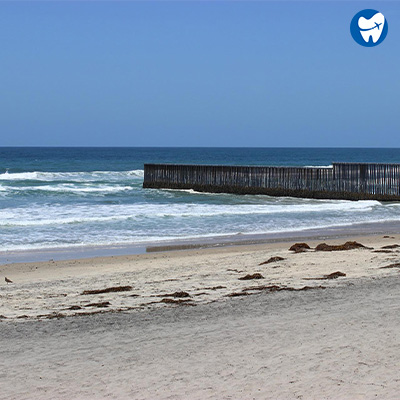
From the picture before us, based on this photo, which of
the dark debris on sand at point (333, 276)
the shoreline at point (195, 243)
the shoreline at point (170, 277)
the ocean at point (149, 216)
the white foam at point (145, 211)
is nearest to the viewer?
the shoreline at point (170, 277)

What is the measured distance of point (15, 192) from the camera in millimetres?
35938

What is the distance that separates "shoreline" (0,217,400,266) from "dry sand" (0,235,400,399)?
3441 mm

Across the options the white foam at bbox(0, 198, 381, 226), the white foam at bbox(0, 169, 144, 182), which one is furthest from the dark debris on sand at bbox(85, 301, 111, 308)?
the white foam at bbox(0, 169, 144, 182)

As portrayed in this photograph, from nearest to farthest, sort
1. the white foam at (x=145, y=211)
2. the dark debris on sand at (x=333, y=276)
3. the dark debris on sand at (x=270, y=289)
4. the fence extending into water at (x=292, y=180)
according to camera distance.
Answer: the dark debris on sand at (x=270, y=289) → the dark debris on sand at (x=333, y=276) → the white foam at (x=145, y=211) → the fence extending into water at (x=292, y=180)

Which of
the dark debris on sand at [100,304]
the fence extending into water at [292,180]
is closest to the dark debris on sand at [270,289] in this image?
the dark debris on sand at [100,304]

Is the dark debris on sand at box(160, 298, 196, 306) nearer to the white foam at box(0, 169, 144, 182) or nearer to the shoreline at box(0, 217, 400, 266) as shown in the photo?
the shoreline at box(0, 217, 400, 266)

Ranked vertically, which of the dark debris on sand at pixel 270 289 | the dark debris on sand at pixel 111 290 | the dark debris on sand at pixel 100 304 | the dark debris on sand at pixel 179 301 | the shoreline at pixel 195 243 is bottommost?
the shoreline at pixel 195 243

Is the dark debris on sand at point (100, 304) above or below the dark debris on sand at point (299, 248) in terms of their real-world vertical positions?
below

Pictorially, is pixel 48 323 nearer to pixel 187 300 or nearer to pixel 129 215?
pixel 187 300

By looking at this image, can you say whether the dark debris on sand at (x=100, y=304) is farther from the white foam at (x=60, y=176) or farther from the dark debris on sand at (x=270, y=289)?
the white foam at (x=60, y=176)

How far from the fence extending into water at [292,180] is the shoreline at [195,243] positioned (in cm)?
875

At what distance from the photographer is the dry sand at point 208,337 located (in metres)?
5.66

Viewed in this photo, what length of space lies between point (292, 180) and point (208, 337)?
26.7m

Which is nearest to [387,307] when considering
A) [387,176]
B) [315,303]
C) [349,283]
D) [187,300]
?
[315,303]
